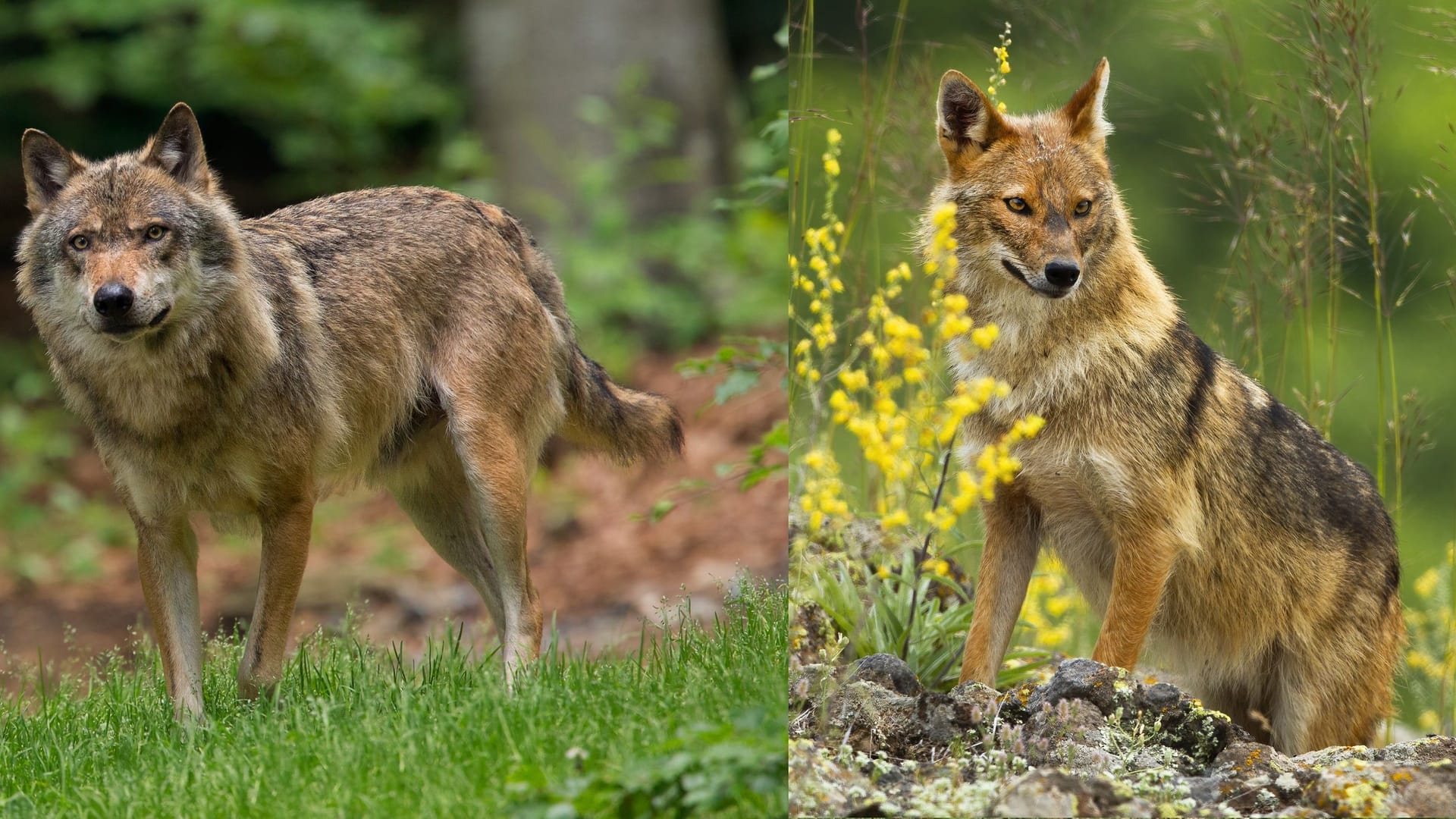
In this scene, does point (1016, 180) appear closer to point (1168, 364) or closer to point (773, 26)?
point (1168, 364)

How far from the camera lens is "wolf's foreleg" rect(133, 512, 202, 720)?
15.7ft

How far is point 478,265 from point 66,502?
702cm

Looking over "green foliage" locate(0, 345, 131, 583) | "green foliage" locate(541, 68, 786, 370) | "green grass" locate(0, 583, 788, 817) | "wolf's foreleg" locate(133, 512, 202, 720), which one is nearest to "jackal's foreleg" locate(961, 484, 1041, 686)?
"green grass" locate(0, 583, 788, 817)

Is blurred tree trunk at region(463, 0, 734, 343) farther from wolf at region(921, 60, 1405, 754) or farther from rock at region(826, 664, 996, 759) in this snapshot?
rock at region(826, 664, 996, 759)

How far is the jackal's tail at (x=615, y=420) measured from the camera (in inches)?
235

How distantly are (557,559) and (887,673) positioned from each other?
6682mm

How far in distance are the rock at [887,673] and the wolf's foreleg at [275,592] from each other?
199cm

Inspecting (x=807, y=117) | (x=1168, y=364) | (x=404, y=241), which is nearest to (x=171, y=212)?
(x=404, y=241)

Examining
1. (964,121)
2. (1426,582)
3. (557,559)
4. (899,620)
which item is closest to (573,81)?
(557,559)

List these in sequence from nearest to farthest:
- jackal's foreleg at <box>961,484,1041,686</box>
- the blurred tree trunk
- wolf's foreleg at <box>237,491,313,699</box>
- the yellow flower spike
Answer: jackal's foreleg at <box>961,484,1041,686</box>
wolf's foreleg at <box>237,491,313,699</box>
the yellow flower spike
the blurred tree trunk

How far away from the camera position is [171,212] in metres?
4.65

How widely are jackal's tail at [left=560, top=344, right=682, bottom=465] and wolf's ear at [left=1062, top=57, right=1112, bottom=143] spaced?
269 centimetres

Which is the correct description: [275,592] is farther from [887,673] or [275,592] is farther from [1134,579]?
[1134,579]

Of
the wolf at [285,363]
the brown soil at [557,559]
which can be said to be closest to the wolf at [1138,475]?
the wolf at [285,363]
